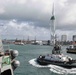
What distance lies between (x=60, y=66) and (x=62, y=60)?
3.11 meters

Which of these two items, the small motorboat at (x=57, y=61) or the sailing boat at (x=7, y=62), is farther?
the small motorboat at (x=57, y=61)

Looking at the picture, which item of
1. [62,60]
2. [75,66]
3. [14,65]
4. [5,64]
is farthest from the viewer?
[62,60]

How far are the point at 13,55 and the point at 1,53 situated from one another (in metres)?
1.62

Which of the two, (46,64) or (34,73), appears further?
(46,64)

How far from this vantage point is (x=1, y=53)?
2456 cm

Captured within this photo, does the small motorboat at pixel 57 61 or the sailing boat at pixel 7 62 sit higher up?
the sailing boat at pixel 7 62

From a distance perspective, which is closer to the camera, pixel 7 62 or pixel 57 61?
pixel 7 62

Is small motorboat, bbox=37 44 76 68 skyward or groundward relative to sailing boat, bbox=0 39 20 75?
groundward

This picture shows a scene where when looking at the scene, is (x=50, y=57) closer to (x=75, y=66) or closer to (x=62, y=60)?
(x=62, y=60)

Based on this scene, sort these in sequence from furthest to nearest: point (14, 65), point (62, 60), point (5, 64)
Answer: point (62, 60), point (14, 65), point (5, 64)

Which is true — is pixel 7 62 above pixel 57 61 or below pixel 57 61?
above

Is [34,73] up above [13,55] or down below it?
below

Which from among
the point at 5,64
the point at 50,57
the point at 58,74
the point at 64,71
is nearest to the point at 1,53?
the point at 5,64

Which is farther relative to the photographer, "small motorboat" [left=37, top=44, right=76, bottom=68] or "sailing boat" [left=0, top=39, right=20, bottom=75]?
"small motorboat" [left=37, top=44, right=76, bottom=68]
